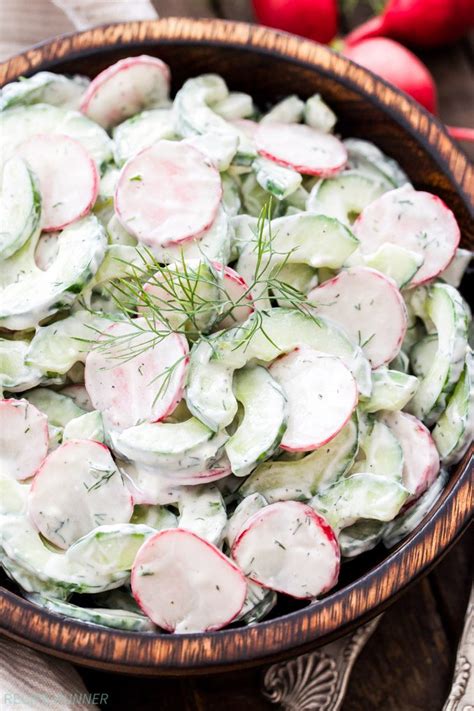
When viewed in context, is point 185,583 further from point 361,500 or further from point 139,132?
point 139,132

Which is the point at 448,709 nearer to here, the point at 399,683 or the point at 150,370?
the point at 399,683

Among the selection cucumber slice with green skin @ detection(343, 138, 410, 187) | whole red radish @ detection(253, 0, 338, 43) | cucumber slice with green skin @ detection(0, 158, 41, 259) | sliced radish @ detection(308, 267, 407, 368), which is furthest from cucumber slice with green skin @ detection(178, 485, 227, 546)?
whole red radish @ detection(253, 0, 338, 43)

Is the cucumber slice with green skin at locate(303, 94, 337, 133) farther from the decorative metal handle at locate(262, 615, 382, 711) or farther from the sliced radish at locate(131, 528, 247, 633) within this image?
the decorative metal handle at locate(262, 615, 382, 711)

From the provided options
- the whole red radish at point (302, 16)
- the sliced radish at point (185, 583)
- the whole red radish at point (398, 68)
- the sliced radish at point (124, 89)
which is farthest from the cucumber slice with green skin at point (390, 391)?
the whole red radish at point (302, 16)

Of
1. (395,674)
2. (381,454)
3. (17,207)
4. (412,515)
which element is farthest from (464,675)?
(17,207)

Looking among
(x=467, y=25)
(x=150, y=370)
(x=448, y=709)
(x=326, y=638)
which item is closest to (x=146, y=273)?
(x=150, y=370)
